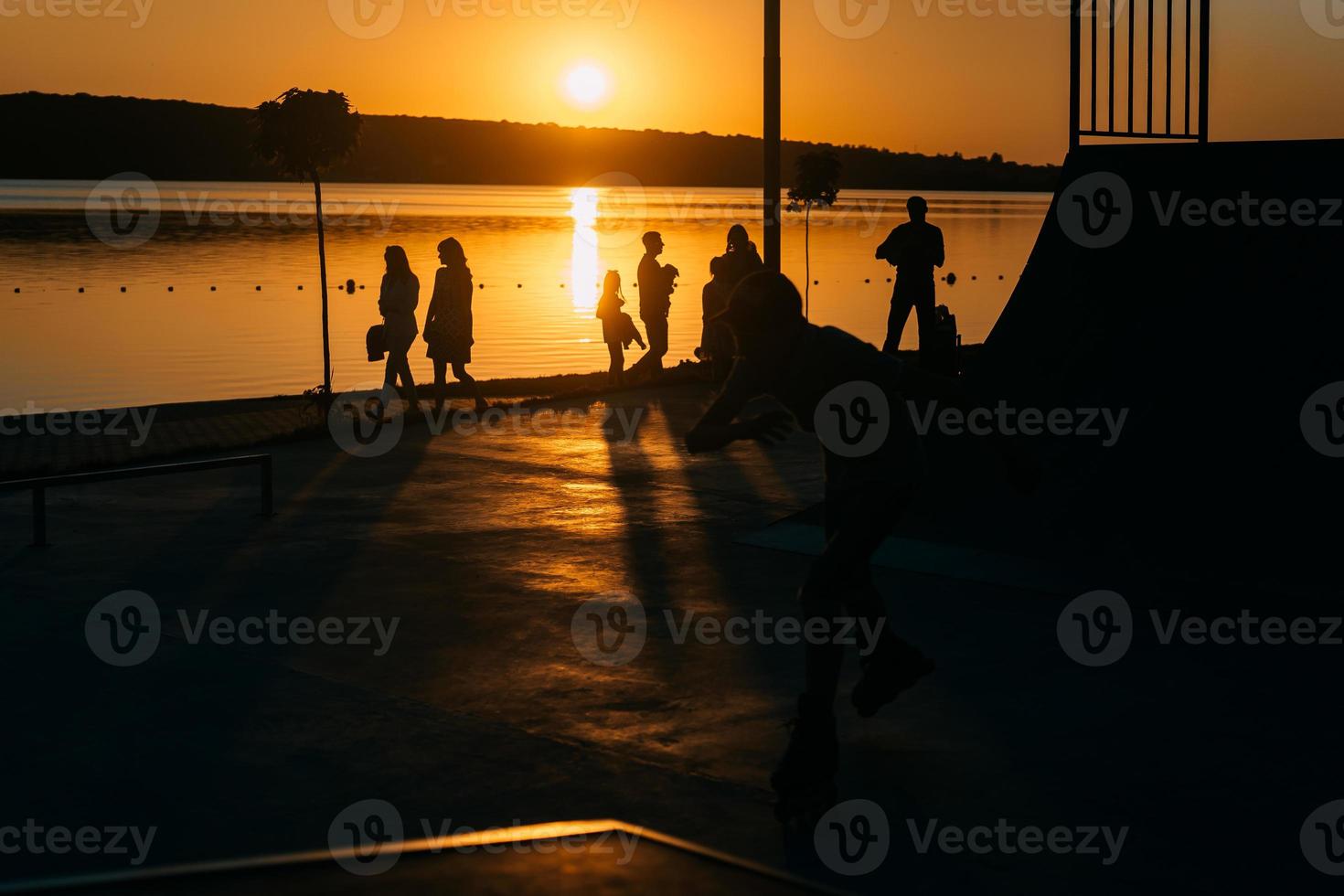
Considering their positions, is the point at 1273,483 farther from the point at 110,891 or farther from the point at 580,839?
the point at 110,891

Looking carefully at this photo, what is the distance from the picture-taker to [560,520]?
1021cm

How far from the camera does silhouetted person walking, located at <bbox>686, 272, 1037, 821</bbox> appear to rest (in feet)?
17.0

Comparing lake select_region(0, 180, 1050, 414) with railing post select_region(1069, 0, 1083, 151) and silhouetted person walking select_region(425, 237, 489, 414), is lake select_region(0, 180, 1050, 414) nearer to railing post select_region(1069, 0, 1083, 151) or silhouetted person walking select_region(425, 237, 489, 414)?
silhouetted person walking select_region(425, 237, 489, 414)

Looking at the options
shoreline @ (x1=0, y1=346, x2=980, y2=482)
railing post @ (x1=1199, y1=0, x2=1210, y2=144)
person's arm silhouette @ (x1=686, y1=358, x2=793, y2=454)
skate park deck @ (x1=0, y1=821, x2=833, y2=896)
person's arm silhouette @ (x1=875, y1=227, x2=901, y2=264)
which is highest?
railing post @ (x1=1199, y1=0, x2=1210, y2=144)

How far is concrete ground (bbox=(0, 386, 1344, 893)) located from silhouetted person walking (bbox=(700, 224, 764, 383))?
4.02 metres

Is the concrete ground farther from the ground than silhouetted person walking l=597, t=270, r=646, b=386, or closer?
closer

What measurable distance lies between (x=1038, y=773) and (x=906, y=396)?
1.45m

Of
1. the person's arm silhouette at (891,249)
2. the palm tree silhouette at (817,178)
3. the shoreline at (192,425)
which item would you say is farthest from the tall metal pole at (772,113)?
the palm tree silhouette at (817,178)

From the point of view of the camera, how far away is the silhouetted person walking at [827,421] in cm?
518

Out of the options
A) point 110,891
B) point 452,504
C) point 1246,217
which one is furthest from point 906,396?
point 452,504

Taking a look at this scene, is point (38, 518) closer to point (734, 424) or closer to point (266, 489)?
point (266, 489)

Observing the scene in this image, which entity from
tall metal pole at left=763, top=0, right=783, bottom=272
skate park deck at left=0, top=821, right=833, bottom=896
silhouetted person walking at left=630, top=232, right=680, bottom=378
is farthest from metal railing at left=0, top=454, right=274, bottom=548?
silhouetted person walking at left=630, top=232, right=680, bottom=378

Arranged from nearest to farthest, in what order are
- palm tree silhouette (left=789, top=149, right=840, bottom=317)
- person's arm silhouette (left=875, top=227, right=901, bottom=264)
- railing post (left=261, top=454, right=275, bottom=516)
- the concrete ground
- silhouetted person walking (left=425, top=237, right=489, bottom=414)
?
the concrete ground, railing post (left=261, top=454, right=275, bottom=516), silhouetted person walking (left=425, top=237, right=489, bottom=414), person's arm silhouette (left=875, top=227, right=901, bottom=264), palm tree silhouette (left=789, top=149, right=840, bottom=317)

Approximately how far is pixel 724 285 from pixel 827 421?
9060 mm
